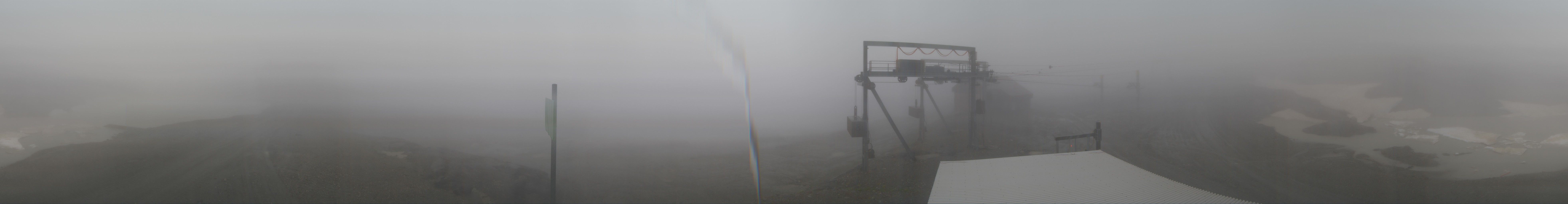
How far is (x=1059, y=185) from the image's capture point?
953cm

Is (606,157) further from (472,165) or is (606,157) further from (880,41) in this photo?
(880,41)

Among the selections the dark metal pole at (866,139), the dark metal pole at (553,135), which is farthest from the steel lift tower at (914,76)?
the dark metal pole at (553,135)

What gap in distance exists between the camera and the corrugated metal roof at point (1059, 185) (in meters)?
8.48

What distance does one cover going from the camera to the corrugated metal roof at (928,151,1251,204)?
27.8 feet

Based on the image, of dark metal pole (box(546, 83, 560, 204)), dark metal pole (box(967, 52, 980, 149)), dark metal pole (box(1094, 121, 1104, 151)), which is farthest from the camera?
dark metal pole (box(967, 52, 980, 149))

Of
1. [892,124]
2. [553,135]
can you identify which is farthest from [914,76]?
[553,135]

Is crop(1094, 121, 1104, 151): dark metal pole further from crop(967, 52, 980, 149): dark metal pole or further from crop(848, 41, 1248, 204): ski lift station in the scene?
crop(967, 52, 980, 149): dark metal pole

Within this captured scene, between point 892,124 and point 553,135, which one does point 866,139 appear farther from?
point 553,135

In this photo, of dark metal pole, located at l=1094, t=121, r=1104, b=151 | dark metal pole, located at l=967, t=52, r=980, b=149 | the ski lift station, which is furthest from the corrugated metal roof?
dark metal pole, located at l=967, t=52, r=980, b=149

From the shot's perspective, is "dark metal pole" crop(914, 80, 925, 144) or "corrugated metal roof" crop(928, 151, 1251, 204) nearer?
"corrugated metal roof" crop(928, 151, 1251, 204)

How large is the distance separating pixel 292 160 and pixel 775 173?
1409cm

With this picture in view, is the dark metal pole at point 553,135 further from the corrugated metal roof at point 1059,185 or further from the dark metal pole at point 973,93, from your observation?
the dark metal pole at point 973,93

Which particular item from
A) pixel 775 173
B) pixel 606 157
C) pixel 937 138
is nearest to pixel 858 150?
pixel 937 138

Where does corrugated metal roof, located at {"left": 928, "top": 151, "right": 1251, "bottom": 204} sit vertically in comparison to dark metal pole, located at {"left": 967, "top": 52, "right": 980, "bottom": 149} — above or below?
below
